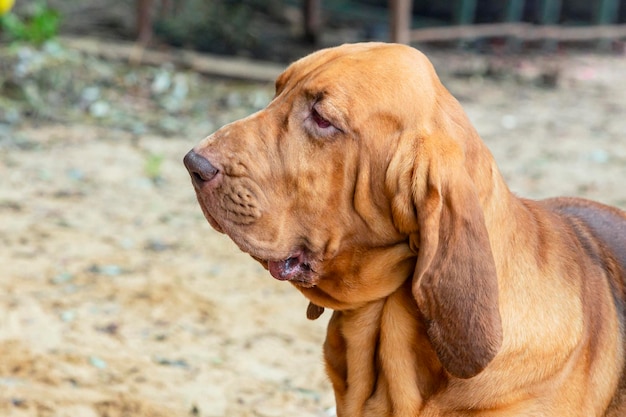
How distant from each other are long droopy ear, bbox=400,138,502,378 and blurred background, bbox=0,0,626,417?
76.8 inches

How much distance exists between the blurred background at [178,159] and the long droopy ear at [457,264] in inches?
76.8

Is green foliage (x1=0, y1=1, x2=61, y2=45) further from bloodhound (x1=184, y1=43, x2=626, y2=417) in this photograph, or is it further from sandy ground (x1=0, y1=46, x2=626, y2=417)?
bloodhound (x1=184, y1=43, x2=626, y2=417)

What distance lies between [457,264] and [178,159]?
6407 mm

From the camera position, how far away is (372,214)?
321cm

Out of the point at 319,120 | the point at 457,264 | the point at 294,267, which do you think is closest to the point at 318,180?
the point at 319,120

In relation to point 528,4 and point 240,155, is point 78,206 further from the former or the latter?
point 528,4

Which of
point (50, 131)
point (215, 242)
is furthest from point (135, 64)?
point (215, 242)

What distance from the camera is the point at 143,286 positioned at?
629cm

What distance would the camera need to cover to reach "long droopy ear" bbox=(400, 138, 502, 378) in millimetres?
2984

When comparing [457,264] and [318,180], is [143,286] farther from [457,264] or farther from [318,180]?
[457,264]

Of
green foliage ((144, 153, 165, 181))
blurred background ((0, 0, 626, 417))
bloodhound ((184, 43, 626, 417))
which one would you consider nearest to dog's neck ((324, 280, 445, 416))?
bloodhound ((184, 43, 626, 417))

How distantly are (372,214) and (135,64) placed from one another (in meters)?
9.12

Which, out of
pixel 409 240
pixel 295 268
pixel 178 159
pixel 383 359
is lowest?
pixel 178 159

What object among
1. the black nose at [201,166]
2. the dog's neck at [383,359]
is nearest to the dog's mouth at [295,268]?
the dog's neck at [383,359]
